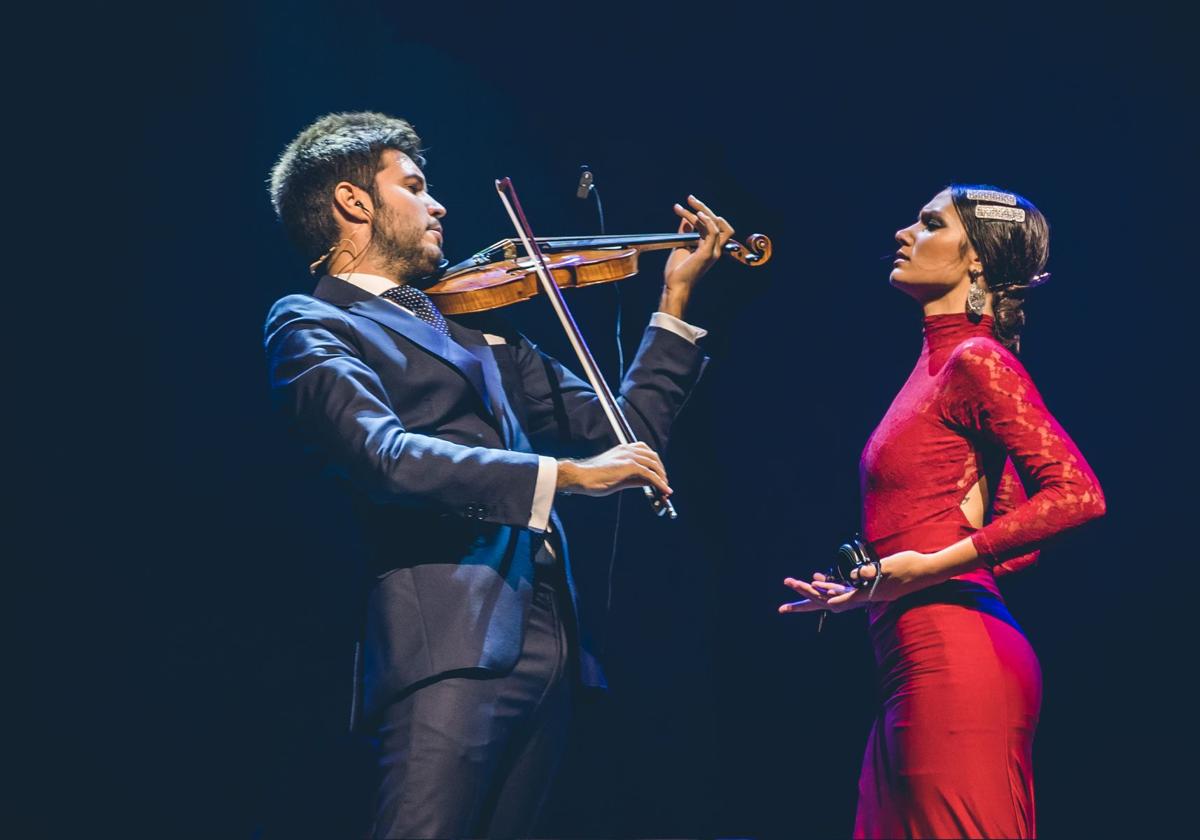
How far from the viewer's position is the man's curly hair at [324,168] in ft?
6.41

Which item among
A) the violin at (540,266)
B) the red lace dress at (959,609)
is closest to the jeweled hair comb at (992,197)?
the red lace dress at (959,609)

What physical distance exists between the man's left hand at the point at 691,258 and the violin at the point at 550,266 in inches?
0.8

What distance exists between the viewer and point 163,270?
2451mm

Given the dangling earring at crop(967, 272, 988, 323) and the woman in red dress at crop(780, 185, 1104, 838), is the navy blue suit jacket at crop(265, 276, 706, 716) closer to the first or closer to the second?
the woman in red dress at crop(780, 185, 1104, 838)

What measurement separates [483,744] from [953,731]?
76 cm

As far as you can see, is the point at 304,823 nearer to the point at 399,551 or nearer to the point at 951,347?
the point at 399,551

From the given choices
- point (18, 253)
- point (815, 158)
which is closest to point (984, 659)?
point (815, 158)

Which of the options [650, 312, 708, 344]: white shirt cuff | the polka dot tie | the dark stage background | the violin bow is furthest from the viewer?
the dark stage background

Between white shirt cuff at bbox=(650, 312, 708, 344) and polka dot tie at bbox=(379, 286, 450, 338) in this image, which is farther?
white shirt cuff at bbox=(650, 312, 708, 344)

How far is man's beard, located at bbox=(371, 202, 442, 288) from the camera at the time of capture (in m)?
1.87

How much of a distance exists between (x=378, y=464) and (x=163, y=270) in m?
1.36

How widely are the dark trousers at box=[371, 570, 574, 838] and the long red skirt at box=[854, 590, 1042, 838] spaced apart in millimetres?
555

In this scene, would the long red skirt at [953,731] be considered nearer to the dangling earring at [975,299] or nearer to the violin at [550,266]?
the dangling earring at [975,299]

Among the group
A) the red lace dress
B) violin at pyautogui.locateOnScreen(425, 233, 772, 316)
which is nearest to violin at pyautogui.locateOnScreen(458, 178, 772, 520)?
violin at pyautogui.locateOnScreen(425, 233, 772, 316)
